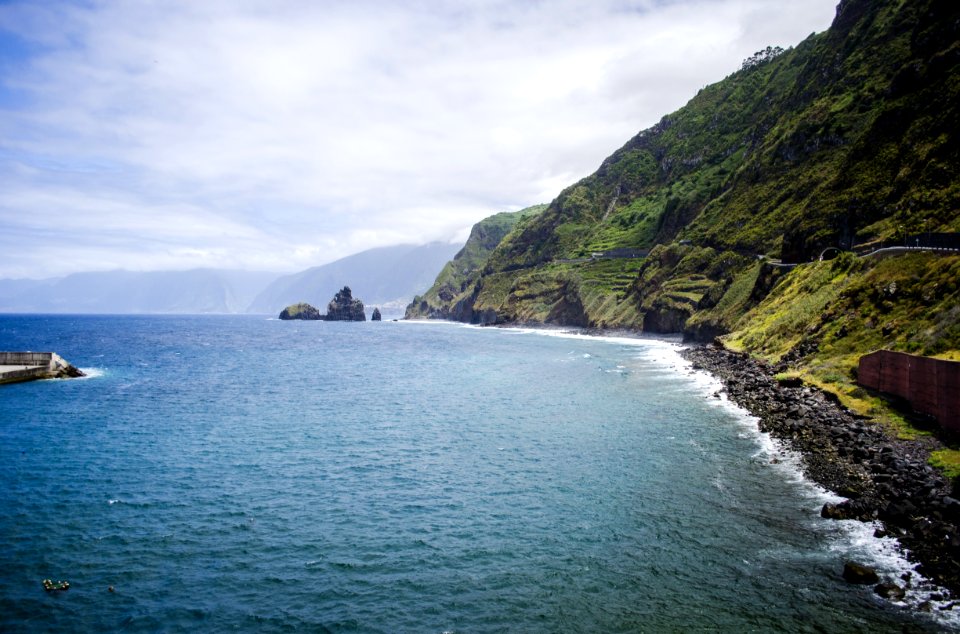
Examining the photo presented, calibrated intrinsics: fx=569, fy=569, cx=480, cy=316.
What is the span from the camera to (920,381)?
138 feet

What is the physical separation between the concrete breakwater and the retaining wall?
103721mm

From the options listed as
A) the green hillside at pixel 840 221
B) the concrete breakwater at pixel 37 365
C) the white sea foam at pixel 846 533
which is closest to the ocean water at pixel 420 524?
the white sea foam at pixel 846 533

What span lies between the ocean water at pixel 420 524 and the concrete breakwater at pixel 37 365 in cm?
2064

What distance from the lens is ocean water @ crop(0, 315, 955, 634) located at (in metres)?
22.8

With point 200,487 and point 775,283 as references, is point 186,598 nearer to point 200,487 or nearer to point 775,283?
point 200,487

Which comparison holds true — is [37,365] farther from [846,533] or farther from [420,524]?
[846,533]

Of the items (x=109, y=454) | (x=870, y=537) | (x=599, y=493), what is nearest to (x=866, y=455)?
(x=870, y=537)

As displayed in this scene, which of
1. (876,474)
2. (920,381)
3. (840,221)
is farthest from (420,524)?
(840,221)

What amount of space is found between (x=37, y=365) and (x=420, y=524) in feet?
268

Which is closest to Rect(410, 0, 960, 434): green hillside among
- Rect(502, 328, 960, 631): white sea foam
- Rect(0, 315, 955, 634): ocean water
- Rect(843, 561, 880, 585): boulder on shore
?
Rect(502, 328, 960, 631): white sea foam

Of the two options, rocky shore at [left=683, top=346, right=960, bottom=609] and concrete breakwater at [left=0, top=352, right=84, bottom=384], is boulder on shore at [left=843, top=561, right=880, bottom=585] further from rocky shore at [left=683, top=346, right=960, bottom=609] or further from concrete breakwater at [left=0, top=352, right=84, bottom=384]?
concrete breakwater at [left=0, top=352, right=84, bottom=384]

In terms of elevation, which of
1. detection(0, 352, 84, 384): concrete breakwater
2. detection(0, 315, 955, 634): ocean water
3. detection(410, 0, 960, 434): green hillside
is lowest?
detection(0, 315, 955, 634): ocean water

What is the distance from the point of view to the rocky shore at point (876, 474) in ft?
85.6

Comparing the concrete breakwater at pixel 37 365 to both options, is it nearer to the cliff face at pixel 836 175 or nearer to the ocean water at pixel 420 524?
the ocean water at pixel 420 524
